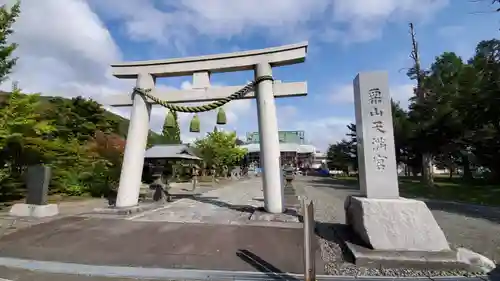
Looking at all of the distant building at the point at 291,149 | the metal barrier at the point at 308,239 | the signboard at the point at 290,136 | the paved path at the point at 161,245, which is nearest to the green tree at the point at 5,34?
the paved path at the point at 161,245

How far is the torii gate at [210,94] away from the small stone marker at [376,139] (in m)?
2.94

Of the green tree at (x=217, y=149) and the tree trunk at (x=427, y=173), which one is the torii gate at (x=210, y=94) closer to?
the tree trunk at (x=427, y=173)

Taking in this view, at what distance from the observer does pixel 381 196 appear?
6141 millimetres

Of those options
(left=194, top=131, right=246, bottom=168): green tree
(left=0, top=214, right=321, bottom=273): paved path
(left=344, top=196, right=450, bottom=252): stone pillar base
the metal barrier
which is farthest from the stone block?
(left=194, top=131, right=246, bottom=168): green tree

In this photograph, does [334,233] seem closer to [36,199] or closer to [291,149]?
[36,199]

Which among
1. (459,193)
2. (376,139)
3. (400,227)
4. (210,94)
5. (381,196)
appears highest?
(210,94)

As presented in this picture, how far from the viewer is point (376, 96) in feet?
21.1

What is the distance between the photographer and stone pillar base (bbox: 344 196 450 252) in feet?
17.9

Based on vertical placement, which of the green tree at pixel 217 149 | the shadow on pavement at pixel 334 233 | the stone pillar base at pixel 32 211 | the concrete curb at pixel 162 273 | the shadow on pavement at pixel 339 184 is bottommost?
the concrete curb at pixel 162 273

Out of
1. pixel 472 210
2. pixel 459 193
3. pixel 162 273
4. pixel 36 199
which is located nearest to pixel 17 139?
pixel 36 199

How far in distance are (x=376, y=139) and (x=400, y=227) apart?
5.92 feet

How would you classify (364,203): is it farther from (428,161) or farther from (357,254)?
(428,161)

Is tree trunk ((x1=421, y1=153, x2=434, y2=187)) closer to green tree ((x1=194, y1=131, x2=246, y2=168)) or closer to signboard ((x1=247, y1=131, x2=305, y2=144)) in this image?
green tree ((x1=194, y1=131, x2=246, y2=168))

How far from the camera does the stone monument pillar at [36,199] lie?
9.45 metres
